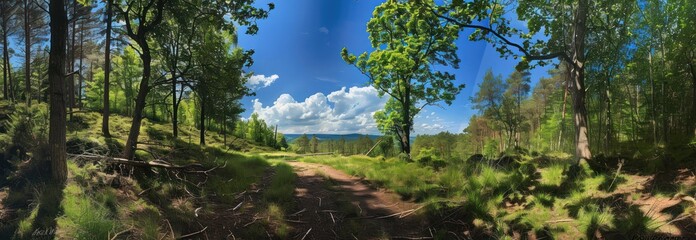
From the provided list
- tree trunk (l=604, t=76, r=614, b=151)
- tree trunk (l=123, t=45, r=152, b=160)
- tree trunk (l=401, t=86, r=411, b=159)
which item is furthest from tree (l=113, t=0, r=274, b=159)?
tree trunk (l=401, t=86, r=411, b=159)

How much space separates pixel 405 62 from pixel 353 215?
13665 millimetres

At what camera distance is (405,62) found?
18.1m

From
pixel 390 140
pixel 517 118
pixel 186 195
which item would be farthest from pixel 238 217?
pixel 517 118

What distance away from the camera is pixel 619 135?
28.0 feet

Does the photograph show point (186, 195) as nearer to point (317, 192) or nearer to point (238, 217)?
point (238, 217)

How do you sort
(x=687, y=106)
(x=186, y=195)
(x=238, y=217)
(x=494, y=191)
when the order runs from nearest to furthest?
1. (x=238, y=217)
2. (x=494, y=191)
3. (x=186, y=195)
4. (x=687, y=106)

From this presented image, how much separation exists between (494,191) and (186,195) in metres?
5.58

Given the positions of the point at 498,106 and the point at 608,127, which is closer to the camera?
the point at 608,127

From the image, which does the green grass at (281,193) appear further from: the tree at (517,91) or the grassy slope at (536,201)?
the tree at (517,91)

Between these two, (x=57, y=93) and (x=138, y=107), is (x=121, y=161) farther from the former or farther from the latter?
(x=138, y=107)

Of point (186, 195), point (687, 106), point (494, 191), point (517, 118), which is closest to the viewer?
point (494, 191)

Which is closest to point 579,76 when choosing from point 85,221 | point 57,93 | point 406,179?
point 406,179

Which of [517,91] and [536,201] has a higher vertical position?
[517,91]

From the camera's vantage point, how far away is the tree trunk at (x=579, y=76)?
21.7ft
